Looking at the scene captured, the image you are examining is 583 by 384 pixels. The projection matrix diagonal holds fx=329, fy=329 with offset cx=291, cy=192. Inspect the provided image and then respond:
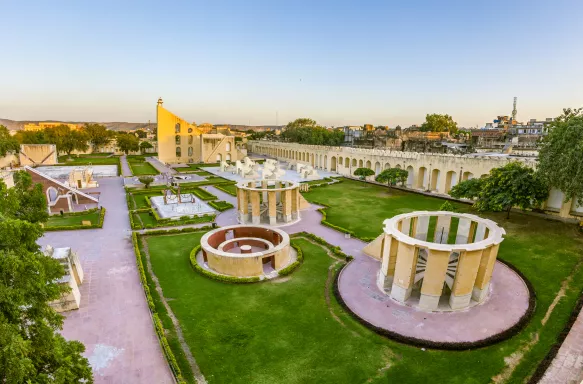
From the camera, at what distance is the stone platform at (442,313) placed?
46.5 ft

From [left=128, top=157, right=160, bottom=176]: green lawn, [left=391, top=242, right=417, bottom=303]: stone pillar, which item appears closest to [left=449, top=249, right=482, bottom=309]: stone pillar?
[left=391, top=242, right=417, bottom=303]: stone pillar

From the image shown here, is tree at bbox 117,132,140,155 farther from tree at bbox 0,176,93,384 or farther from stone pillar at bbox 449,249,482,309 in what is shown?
stone pillar at bbox 449,249,482,309

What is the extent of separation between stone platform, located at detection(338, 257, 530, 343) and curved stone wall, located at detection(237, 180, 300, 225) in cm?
1094

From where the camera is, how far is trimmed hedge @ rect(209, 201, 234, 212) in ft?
108

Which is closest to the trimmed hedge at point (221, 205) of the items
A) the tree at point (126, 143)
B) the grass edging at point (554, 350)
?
the grass edging at point (554, 350)

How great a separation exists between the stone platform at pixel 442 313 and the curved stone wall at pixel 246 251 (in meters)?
4.13

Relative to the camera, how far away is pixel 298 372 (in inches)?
480

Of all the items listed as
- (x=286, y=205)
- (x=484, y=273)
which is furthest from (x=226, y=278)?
(x=484, y=273)

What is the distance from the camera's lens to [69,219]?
97.1 ft

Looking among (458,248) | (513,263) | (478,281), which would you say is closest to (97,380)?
(458,248)

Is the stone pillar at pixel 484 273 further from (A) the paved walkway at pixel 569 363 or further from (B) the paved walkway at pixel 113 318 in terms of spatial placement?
(B) the paved walkway at pixel 113 318

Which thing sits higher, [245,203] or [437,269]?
[437,269]

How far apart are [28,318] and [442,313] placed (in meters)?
15.7

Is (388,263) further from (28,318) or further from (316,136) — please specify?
(316,136)
